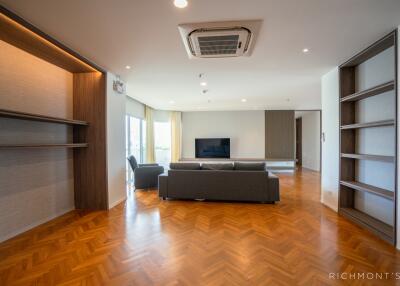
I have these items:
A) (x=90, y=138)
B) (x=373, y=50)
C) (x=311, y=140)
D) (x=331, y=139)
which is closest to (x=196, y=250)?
(x=90, y=138)

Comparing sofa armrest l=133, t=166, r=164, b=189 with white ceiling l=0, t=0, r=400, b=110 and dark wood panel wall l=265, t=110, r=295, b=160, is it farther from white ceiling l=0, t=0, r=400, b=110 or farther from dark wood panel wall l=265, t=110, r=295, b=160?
dark wood panel wall l=265, t=110, r=295, b=160

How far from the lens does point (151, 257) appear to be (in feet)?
7.08

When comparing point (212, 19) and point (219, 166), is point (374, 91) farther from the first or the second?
point (219, 166)

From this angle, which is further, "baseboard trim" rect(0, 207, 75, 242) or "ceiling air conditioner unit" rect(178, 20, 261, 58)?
"baseboard trim" rect(0, 207, 75, 242)

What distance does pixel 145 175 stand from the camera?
5289 millimetres

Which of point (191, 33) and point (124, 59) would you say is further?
point (124, 59)

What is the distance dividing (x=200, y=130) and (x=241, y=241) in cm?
644

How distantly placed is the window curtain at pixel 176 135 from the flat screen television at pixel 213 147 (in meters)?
0.78

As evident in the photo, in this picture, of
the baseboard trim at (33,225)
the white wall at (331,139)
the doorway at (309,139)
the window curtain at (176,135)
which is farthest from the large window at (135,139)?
the doorway at (309,139)

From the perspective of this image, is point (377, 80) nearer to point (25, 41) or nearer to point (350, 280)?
point (350, 280)

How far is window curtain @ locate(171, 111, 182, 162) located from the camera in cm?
844

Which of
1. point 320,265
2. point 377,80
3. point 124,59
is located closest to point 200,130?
point 124,59

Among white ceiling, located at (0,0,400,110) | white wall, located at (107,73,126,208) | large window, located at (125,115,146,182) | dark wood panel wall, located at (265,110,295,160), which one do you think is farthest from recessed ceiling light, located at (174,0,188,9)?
dark wood panel wall, located at (265,110,295,160)

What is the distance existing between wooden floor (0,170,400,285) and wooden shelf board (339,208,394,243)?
10 centimetres
